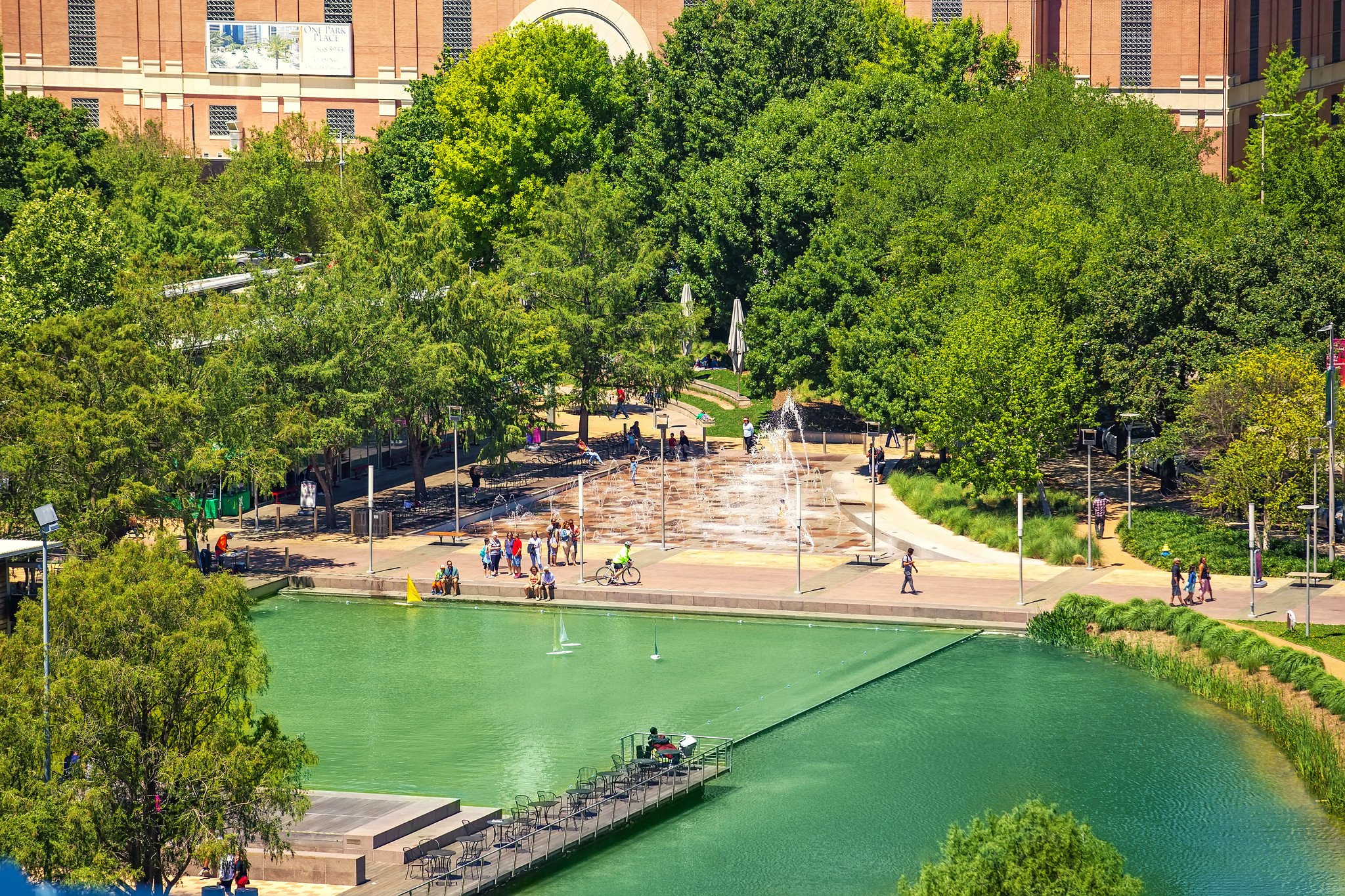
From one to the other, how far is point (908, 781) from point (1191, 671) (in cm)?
912

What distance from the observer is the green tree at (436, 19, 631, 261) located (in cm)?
8106

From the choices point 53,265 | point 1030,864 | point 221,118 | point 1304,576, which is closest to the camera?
point 1030,864

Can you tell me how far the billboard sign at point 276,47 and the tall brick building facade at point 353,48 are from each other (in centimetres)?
9

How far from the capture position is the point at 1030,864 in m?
16.8

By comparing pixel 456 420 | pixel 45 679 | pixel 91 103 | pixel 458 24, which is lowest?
pixel 45 679

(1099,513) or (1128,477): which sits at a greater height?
(1128,477)

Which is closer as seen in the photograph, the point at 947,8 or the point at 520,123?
the point at 520,123

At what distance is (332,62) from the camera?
107375mm

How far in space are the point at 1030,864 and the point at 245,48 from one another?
9876cm

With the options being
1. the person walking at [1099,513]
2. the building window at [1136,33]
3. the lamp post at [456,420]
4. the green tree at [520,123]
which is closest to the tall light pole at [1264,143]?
the building window at [1136,33]

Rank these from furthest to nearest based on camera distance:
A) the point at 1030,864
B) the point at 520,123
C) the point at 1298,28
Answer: the point at 1298,28 < the point at 520,123 < the point at 1030,864

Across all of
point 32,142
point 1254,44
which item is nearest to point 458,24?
point 32,142

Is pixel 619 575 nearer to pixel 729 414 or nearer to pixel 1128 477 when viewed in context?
pixel 1128 477

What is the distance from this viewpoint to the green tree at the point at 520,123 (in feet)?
266
